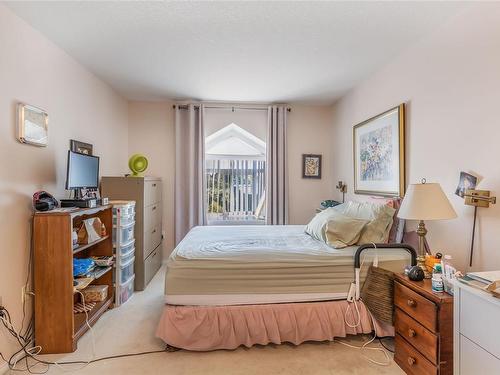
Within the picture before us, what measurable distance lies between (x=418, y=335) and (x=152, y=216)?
118 inches

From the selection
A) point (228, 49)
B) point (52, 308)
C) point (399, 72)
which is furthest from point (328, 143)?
point (52, 308)

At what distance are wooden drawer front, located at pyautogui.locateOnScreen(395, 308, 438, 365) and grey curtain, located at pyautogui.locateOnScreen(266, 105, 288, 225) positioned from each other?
2.33m

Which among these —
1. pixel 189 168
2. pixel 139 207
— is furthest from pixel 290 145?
pixel 139 207

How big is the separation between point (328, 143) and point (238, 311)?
3158 mm

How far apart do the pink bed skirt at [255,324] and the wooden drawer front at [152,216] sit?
5.14ft

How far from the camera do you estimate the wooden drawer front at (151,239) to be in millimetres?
3268

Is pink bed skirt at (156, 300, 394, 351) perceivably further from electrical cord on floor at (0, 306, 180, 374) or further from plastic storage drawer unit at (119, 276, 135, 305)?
plastic storage drawer unit at (119, 276, 135, 305)

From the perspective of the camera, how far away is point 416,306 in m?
1.68

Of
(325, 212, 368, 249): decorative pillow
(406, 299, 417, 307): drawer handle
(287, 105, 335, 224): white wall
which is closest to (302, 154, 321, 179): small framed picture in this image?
(287, 105, 335, 224): white wall

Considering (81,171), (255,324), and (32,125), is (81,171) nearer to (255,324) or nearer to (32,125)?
(32,125)

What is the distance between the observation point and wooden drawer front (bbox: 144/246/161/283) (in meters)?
3.25

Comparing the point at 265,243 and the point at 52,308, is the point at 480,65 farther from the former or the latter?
the point at 52,308

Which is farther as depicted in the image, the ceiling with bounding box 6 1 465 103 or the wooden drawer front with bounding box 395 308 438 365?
the ceiling with bounding box 6 1 465 103

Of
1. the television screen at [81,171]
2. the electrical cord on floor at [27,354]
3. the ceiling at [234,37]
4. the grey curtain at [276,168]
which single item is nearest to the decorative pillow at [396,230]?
the ceiling at [234,37]
